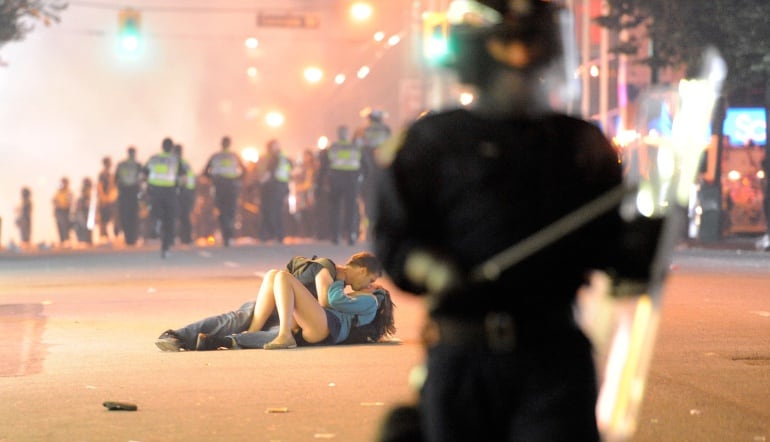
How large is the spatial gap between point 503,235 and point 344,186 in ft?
85.3

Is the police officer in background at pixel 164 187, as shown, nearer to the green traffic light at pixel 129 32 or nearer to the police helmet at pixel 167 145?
the police helmet at pixel 167 145

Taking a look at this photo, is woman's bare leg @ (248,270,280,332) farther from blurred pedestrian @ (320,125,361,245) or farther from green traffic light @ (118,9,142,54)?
green traffic light @ (118,9,142,54)

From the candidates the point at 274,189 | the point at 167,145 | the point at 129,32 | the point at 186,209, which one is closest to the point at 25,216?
the point at 129,32

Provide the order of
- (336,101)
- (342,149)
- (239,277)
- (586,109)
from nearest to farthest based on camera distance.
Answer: (239,277)
(342,149)
(586,109)
(336,101)

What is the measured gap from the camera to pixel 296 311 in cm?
1158

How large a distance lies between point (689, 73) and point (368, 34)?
68.7 m

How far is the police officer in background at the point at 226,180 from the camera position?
3066cm

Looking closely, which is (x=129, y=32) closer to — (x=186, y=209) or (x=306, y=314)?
(x=186, y=209)

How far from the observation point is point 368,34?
335 feet

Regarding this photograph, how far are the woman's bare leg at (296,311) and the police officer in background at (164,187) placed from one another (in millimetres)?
15357

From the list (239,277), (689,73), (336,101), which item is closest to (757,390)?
(239,277)

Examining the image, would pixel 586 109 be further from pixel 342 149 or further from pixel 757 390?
pixel 757 390

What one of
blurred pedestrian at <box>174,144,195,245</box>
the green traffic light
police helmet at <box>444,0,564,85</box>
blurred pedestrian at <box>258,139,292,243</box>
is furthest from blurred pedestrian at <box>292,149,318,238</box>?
police helmet at <box>444,0,564,85</box>

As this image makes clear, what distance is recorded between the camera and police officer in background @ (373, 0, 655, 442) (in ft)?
12.5
